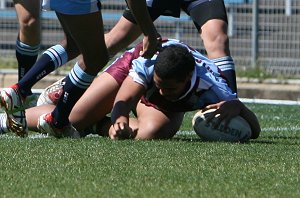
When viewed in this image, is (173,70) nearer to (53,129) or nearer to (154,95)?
(154,95)

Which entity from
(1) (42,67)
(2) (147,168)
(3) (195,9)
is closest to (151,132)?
(1) (42,67)

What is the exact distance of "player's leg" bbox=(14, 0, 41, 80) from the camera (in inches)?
307

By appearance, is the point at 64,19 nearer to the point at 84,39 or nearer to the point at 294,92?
the point at 84,39

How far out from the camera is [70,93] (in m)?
7.15

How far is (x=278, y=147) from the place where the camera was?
6863 millimetres

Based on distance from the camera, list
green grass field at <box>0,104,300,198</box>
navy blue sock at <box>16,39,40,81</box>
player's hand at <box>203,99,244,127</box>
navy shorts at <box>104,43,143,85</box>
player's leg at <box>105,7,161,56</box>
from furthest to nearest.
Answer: player's leg at <box>105,7,161,56</box>, navy blue sock at <box>16,39,40,81</box>, navy shorts at <box>104,43,143,85</box>, player's hand at <box>203,99,244,127</box>, green grass field at <box>0,104,300,198</box>

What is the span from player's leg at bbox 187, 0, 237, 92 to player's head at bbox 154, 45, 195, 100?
23.8 inches

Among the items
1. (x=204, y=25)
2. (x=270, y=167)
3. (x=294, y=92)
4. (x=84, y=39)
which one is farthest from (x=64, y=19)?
(x=294, y=92)

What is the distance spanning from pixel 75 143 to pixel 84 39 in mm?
651

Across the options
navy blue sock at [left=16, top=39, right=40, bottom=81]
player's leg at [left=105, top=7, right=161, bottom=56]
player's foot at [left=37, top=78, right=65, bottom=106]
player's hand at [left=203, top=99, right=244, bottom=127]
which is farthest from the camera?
player's leg at [left=105, top=7, right=161, bottom=56]

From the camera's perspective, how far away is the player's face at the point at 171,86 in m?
6.86

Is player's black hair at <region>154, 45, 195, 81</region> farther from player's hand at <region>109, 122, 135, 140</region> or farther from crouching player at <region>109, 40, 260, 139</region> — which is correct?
player's hand at <region>109, 122, 135, 140</region>

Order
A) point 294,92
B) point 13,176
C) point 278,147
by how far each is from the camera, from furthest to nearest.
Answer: point 294,92 < point 278,147 < point 13,176

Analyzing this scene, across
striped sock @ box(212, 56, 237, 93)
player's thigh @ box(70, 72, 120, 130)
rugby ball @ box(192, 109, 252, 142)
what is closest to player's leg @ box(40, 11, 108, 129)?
player's thigh @ box(70, 72, 120, 130)
